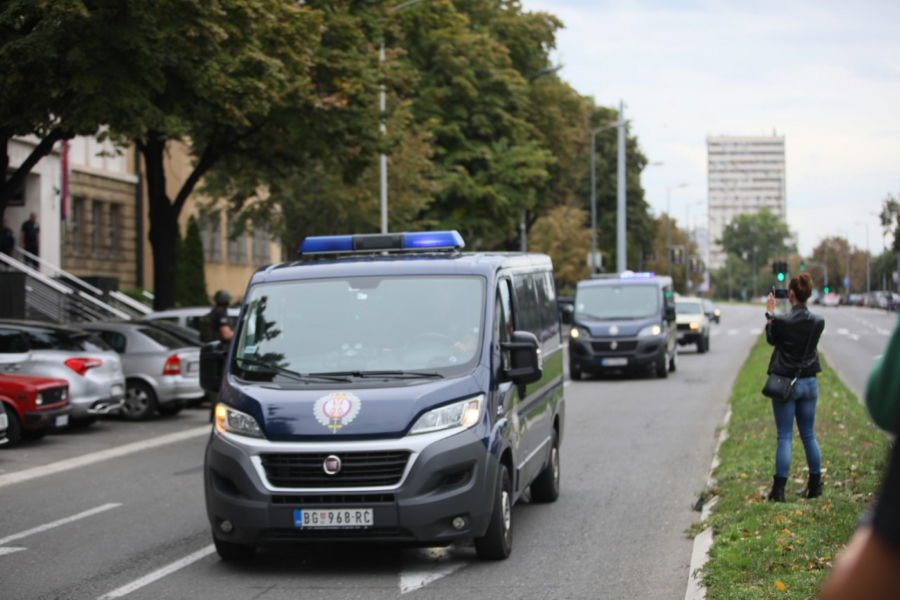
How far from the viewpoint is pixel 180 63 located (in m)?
17.8

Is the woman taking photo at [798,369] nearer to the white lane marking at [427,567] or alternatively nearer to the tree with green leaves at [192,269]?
the white lane marking at [427,567]

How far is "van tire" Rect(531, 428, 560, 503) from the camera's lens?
1056cm

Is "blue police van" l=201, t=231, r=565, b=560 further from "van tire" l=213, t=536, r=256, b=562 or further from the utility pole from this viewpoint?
the utility pole

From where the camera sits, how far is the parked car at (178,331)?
1988 centimetres

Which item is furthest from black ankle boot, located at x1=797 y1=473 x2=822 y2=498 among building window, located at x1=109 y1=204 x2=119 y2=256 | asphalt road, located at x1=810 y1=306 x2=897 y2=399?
building window, located at x1=109 y1=204 x2=119 y2=256

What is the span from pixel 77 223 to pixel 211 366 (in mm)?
33087

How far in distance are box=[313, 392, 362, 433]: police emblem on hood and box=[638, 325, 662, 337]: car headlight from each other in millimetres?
19011

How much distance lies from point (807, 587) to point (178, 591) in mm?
3627

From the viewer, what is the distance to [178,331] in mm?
20297

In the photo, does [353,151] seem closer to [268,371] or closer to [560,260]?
[268,371]

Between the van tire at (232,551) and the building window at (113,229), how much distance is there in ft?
117

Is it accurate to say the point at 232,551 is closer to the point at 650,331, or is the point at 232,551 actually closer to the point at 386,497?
the point at 386,497

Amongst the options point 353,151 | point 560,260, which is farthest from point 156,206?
point 560,260

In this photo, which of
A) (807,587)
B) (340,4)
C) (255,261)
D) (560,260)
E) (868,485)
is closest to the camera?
(807,587)
